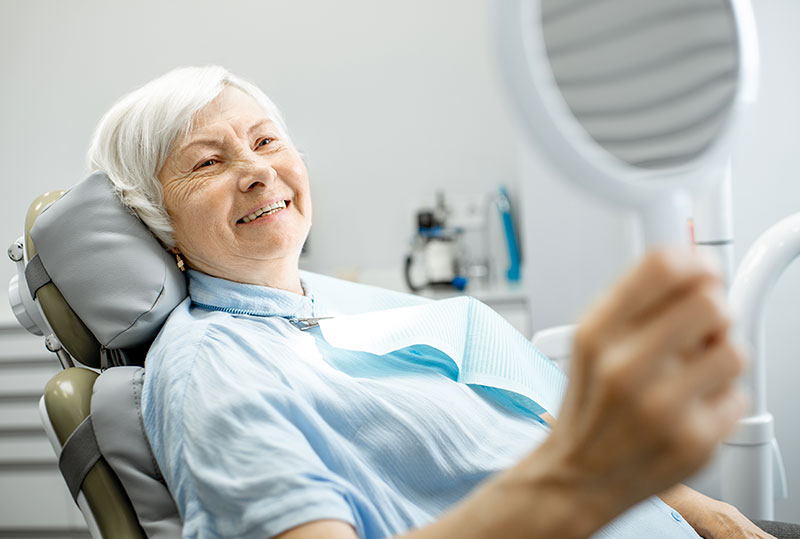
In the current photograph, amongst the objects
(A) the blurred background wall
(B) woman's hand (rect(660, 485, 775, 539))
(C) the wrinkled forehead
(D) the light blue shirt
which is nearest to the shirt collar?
(D) the light blue shirt

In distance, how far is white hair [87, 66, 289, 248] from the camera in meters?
1.16

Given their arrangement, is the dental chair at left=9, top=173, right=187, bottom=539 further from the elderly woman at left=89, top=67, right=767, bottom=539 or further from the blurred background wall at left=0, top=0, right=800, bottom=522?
the blurred background wall at left=0, top=0, right=800, bottom=522

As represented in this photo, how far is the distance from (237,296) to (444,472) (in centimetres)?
44

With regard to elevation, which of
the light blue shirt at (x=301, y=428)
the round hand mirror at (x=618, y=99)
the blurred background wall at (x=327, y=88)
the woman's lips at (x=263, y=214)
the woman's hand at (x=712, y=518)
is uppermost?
the blurred background wall at (x=327, y=88)

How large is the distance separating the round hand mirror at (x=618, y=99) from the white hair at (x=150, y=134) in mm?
802

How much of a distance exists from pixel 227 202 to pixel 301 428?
452 mm

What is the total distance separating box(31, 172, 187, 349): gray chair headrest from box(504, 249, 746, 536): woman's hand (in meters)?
0.85

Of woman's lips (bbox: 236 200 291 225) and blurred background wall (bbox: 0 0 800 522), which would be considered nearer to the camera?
woman's lips (bbox: 236 200 291 225)

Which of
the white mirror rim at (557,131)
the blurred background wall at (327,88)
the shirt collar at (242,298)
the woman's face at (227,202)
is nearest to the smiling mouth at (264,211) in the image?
the woman's face at (227,202)

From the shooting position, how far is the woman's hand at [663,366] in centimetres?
39

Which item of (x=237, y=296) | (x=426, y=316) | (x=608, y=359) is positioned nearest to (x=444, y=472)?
(x=426, y=316)

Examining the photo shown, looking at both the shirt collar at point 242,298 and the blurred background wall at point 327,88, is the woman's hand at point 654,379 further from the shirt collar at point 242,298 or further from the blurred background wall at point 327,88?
the blurred background wall at point 327,88

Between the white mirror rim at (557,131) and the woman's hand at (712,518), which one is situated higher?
the white mirror rim at (557,131)

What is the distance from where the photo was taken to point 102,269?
3.64 ft
